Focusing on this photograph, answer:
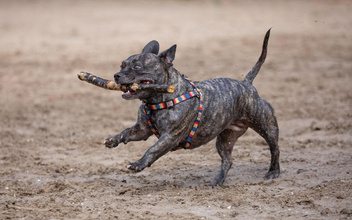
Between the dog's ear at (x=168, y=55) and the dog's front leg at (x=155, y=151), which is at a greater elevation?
the dog's ear at (x=168, y=55)

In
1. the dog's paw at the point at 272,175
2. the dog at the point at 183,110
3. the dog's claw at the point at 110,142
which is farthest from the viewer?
the dog's paw at the point at 272,175

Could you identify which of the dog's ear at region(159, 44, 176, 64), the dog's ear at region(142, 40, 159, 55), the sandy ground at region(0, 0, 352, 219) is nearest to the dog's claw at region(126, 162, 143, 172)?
the sandy ground at region(0, 0, 352, 219)

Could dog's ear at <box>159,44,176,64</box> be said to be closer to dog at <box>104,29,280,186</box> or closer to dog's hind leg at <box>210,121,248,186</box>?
dog at <box>104,29,280,186</box>

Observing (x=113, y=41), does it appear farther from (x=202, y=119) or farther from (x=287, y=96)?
(x=202, y=119)

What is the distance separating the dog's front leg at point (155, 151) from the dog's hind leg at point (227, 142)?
1017mm

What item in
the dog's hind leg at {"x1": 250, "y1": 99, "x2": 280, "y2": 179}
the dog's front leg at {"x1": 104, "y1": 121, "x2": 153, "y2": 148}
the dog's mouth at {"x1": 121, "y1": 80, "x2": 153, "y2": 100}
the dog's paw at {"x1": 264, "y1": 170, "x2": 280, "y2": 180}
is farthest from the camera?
the dog's paw at {"x1": 264, "y1": 170, "x2": 280, "y2": 180}

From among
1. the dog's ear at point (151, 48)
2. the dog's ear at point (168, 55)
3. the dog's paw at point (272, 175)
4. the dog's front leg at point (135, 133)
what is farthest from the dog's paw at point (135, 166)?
the dog's paw at point (272, 175)

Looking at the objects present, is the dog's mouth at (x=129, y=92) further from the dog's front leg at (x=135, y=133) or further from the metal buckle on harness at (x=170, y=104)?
the dog's front leg at (x=135, y=133)

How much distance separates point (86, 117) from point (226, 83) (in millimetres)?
3985

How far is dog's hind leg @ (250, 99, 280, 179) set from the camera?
6645 mm

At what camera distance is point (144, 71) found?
5.89 metres

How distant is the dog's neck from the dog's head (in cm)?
4

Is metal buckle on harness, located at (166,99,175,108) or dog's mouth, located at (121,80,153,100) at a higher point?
dog's mouth, located at (121,80,153,100)

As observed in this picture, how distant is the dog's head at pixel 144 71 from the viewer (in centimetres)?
579
